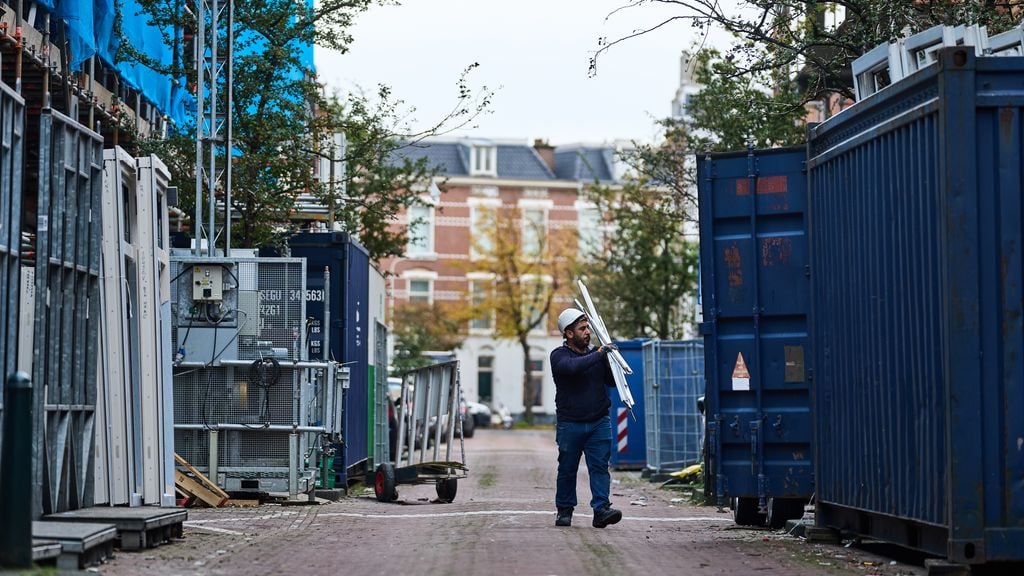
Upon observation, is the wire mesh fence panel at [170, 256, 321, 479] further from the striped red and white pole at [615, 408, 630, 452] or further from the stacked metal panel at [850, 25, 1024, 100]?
the striped red and white pole at [615, 408, 630, 452]

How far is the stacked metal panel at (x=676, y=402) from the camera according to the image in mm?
26016

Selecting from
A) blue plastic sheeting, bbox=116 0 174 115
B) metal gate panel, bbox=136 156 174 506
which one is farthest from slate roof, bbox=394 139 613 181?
metal gate panel, bbox=136 156 174 506

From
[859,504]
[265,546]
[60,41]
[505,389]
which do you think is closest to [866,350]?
[859,504]

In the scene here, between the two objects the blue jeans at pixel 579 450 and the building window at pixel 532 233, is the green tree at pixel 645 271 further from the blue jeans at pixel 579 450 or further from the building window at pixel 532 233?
the building window at pixel 532 233

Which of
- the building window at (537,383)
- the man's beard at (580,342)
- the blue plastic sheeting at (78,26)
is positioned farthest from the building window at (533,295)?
the man's beard at (580,342)

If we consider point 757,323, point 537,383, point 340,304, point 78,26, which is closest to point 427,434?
point 340,304

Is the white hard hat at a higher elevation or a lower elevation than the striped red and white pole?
higher

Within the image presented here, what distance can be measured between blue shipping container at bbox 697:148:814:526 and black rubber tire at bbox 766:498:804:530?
1.18 metres

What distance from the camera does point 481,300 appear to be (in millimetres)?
80812

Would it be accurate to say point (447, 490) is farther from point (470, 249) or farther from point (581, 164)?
point (581, 164)

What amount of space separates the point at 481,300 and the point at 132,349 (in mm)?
67465

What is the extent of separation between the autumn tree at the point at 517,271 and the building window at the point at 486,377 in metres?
6.51

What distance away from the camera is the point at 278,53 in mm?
24875

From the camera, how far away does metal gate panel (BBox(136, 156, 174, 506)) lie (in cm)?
1331
